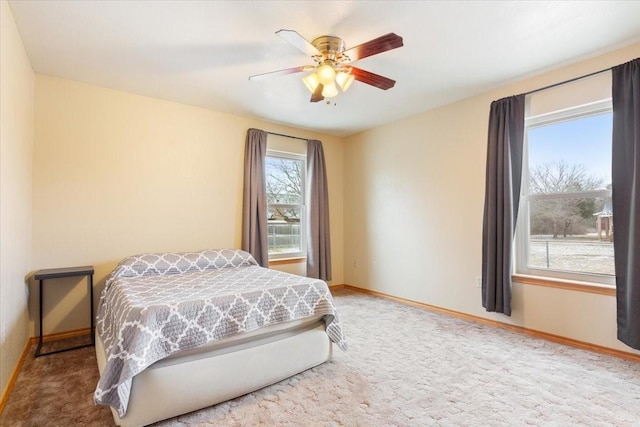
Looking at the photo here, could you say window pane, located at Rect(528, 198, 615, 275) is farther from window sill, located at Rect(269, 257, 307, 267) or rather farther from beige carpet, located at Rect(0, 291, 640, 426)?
window sill, located at Rect(269, 257, 307, 267)

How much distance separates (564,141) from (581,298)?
1465 mm

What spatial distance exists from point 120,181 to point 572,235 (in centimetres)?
458

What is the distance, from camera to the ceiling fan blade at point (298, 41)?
1973mm

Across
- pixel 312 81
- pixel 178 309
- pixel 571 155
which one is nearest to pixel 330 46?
pixel 312 81

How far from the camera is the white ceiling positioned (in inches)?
84.6

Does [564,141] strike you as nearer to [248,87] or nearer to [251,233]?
[248,87]

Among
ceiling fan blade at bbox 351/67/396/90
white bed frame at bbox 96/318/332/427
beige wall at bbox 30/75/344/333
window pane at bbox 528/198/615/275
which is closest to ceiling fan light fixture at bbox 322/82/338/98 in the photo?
ceiling fan blade at bbox 351/67/396/90

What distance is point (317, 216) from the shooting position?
4.92m

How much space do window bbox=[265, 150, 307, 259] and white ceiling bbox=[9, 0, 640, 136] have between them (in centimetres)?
134

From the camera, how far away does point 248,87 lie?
134 inches

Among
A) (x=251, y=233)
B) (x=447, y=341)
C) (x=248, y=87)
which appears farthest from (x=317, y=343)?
(x=248, y=87)

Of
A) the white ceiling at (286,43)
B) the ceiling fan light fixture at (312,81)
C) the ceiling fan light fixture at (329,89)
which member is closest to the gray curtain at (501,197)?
the white ceiling at (286,43)

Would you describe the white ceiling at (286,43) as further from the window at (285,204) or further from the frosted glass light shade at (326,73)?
the window at (285,204)

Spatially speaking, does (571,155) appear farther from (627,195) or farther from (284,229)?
(284,229)
